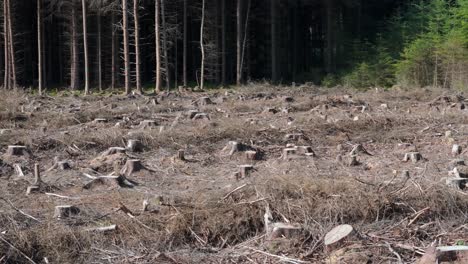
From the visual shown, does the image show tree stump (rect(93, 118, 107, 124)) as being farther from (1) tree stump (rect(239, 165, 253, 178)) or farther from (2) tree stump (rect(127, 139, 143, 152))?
(1) tree stump (rect(239, 165, 253, 178))

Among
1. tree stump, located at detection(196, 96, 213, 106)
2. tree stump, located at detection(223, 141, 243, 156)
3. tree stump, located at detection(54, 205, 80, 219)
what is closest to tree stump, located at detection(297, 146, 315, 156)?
tree stump, located at detection(223, 141, 243, 156)

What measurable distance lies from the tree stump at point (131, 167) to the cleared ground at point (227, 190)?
3cm

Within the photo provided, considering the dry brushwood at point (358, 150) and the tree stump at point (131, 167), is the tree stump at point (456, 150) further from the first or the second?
the tree stump at point (131, 167)

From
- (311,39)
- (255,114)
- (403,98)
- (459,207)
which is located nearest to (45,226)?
(459,207)

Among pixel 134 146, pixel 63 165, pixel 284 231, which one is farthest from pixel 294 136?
pixel 284 231

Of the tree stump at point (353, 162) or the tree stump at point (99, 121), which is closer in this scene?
the tree stump at point (353, 162)

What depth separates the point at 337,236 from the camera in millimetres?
4934

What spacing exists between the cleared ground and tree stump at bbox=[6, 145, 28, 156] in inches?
2.2

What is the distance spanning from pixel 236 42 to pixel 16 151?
25.9 meters

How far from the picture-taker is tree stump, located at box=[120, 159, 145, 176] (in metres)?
7.60

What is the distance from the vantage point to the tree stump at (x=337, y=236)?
487 cm

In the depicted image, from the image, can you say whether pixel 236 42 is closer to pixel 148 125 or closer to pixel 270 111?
pixel 270 111

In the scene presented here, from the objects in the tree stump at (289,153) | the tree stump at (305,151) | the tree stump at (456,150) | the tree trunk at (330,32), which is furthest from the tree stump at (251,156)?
the tree trunk at (330,32)

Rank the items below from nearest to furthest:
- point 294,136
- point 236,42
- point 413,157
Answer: point 413,157
point 294,136
point 236,42
